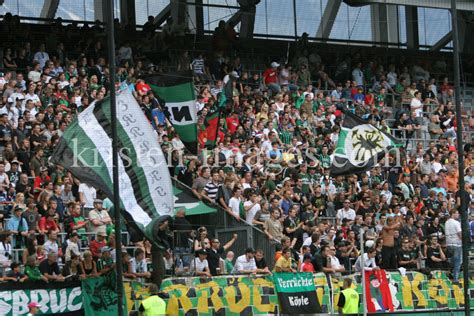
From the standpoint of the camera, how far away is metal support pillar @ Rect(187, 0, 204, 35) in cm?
3753

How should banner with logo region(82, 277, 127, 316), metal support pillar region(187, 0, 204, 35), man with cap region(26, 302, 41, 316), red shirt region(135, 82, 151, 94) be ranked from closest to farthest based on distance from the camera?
man with cap region(26, 302, 41, 316) → banner with logo region(82, 277, 127, 316) → red shirt region(135, 82, 151, 94) → metal support pillar region(187, 0, 204, 35)

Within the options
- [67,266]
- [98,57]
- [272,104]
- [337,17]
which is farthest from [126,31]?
[67,266]

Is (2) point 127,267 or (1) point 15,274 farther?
(2) point 127,267

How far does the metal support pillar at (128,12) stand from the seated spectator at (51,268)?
14884mm

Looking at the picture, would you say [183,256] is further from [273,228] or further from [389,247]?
[389,247]

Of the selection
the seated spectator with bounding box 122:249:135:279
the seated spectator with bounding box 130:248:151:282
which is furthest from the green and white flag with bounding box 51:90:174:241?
the seated spectator with bounding box 130:248:151:282

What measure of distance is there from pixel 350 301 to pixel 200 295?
342 centimetres

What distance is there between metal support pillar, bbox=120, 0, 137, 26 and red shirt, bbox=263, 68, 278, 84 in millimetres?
4220

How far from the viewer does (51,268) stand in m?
22.5

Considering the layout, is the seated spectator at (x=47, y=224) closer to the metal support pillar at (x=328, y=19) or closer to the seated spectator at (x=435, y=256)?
the seated spectator at (x=435, y=256)

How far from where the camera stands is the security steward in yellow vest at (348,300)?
2495cm

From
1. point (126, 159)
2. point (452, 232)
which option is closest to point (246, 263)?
point (126, 159)

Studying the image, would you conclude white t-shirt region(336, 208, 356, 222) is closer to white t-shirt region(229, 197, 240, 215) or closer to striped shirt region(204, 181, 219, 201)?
white t-shirt region(229, 197, 240, 215)

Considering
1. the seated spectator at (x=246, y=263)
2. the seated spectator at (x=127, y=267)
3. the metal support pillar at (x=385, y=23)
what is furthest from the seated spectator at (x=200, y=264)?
the metal support pillar at (x=385, y=23)
